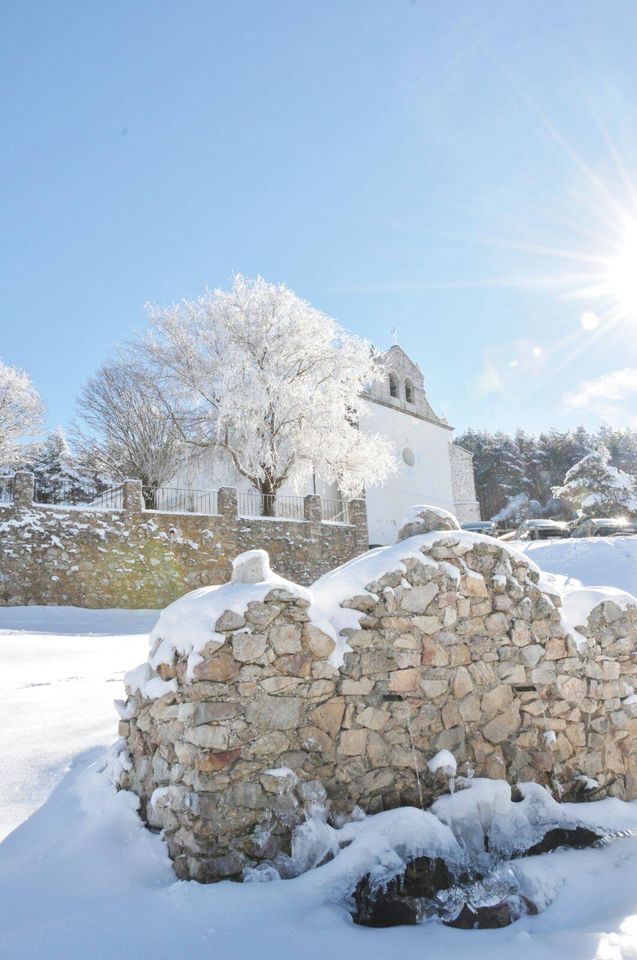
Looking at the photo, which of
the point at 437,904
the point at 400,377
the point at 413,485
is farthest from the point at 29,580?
the point at 400,377

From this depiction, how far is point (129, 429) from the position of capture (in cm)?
2148

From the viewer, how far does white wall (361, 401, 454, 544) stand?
24.0 meters

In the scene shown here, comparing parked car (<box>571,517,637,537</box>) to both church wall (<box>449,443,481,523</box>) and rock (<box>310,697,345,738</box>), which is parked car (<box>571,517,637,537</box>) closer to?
church wall (<box>449,443,481,523</box>)

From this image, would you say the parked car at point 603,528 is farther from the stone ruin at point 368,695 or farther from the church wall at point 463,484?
the stone ruin at point 368,695

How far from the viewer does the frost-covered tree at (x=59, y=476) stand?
1994 cm

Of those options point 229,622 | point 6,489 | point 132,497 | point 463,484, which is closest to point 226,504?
point 132,497

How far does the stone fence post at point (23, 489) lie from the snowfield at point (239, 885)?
30.0 ft

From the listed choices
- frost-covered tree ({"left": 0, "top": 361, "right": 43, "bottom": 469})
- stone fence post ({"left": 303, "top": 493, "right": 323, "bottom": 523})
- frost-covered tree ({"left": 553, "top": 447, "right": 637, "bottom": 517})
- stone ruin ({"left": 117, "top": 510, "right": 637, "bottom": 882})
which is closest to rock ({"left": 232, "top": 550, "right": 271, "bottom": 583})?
stone ruin ({"left": 117, "top": 510, "right": 637, "bottom": 882})

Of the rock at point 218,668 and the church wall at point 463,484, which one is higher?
the church wall at point 463,484

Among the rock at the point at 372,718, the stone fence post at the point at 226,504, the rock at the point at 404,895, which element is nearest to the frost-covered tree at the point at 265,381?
the stone fence post at the point at 226,504

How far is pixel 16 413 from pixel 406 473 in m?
16.6

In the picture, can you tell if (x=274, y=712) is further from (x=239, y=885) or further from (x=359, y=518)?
(x=359, y=518)

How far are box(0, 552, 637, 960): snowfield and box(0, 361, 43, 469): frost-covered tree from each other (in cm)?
2203

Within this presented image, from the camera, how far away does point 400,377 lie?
27109 millimetres
